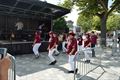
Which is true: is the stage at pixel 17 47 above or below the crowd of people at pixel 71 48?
below

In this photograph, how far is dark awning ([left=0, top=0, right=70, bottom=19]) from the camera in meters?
20.4

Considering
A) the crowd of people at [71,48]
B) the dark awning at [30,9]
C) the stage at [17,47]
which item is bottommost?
the stage at [17,47]

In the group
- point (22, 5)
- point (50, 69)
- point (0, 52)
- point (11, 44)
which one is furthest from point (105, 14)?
point (0, 52)

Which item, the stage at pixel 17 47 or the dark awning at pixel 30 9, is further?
the dark awning at pixel 30 9

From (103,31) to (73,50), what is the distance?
1955 cm

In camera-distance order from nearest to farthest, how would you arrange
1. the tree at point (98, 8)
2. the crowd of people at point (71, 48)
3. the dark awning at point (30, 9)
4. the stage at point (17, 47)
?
the crowd of people at point (71, 48)
the stage at point (17, 47)
the dark awning at point (30, 9)
the tree at point (98, 8)

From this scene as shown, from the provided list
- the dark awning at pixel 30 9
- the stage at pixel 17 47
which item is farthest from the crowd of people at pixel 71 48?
the dark awning at pixel 30 9

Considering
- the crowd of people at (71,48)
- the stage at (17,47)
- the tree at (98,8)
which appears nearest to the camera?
the crowd of people at (71,48)

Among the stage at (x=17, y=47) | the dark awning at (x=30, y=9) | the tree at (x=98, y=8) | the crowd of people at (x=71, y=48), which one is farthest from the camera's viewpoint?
the tree at (x=98, y=8)

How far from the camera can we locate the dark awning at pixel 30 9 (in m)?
20.4

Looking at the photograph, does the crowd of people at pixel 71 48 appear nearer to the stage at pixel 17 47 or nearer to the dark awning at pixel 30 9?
the stage at pixel 17 47

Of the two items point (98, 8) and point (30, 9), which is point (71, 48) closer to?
point (30, 9)

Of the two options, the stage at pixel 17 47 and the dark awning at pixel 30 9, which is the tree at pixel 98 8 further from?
the stage at pixel 17 47

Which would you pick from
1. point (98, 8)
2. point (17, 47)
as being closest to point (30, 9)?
point (17, 47)
